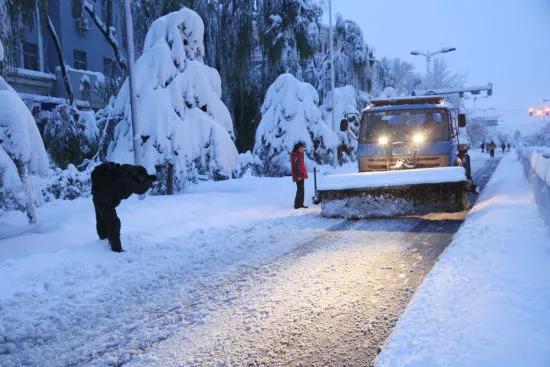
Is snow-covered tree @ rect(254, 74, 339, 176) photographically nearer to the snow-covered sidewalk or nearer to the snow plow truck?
the snow plow truck

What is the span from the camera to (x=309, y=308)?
4.55 metres

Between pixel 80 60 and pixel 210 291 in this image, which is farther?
pixel 80 60

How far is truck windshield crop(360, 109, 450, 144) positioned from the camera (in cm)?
1099

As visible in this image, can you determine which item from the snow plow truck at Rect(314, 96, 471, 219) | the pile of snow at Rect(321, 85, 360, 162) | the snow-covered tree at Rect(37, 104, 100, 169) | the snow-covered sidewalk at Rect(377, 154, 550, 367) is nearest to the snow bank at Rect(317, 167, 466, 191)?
the snow plow truck at Rect(314, 96, 471, 219)

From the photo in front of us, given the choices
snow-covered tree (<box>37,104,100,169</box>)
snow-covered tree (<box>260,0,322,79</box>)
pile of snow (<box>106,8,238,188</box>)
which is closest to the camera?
pile of snow (<box>106,8,238,188</box>)

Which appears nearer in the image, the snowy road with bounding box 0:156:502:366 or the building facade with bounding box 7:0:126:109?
the snowy road with bounding box 0:156:502:366

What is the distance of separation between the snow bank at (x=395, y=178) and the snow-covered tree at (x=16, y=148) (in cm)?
536

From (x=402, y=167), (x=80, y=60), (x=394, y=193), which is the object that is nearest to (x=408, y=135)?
(x=402, y=167)

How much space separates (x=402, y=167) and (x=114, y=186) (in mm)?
6358

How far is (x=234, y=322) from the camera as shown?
14.0 ft

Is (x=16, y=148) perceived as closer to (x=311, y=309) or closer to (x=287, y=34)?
(x=311, y=309)

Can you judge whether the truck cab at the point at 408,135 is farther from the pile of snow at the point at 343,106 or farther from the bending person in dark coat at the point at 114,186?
the pile of snow at the point at 343,106

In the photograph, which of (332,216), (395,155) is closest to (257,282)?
(332,216)

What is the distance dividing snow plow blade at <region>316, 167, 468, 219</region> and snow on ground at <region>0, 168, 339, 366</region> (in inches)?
23.9
